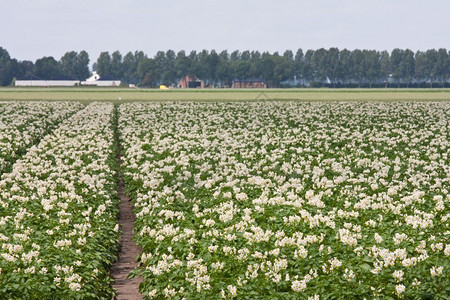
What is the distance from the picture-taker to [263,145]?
82.4 ft

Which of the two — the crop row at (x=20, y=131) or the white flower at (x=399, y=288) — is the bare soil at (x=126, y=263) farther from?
the crop row at (x=20, y=131)

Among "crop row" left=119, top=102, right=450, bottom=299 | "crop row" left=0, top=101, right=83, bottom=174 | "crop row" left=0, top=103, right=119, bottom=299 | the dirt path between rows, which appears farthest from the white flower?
"crop row" left=0, top=101, right=83, bottom=174

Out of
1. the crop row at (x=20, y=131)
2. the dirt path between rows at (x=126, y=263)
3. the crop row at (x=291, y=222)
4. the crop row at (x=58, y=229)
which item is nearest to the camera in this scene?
the crop row at (x=291, y=222)

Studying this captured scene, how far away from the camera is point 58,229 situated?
12203 mm

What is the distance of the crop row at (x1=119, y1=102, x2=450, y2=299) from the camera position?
9.07 metres

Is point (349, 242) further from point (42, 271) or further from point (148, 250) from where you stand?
point (42, 271)

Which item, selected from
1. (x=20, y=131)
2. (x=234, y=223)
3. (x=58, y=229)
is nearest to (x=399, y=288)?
(x=234, y=223)

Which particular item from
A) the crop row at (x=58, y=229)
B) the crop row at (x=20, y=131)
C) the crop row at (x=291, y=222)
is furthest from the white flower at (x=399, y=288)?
the crop row at (x=20, y=131)

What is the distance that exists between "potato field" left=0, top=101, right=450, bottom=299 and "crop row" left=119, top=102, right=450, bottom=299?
0.04 meters

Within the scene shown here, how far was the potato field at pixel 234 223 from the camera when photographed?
29.9 feet

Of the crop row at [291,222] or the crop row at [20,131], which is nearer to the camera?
the crop row at [291,222]

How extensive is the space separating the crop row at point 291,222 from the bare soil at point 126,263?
0.34 metres

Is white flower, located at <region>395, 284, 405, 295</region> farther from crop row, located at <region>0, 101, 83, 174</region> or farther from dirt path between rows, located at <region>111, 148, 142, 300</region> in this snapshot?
crop row, located at <region>0, 101, 83, 174</region>

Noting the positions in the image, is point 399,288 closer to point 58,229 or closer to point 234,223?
point 234,223
